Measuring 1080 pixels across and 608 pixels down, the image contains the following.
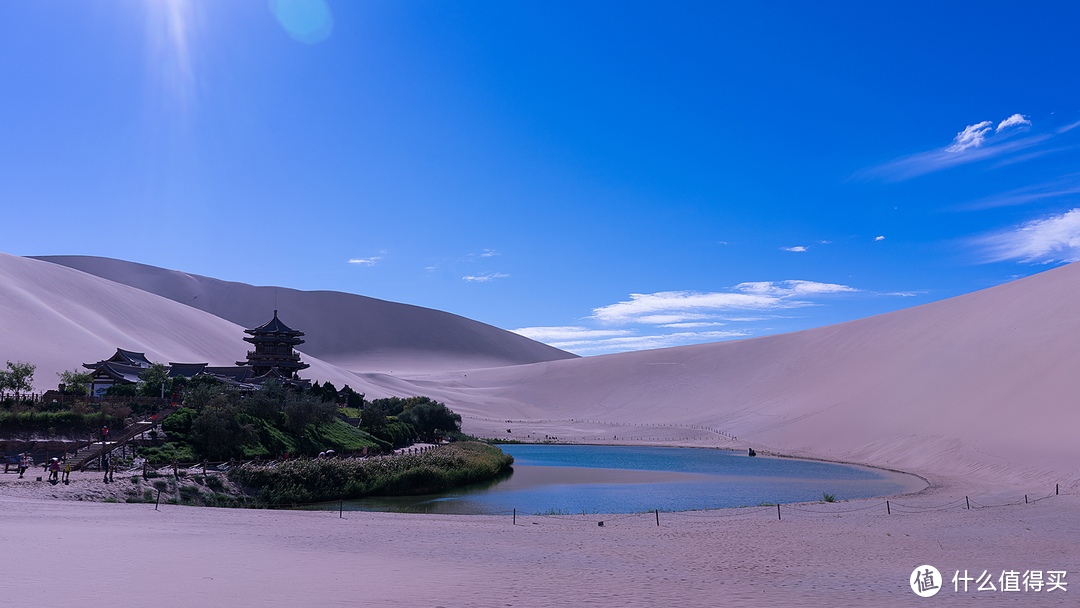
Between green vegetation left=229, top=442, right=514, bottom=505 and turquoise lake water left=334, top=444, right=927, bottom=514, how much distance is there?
3.11ft

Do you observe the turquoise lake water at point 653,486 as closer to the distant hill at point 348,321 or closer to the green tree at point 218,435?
the green tree at point 218,435

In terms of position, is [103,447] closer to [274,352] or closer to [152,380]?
[152,380]

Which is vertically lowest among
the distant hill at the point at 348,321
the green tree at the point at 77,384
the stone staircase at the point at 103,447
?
the stone staircase at the point at 103,447

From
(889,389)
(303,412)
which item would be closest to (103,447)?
(303,412)

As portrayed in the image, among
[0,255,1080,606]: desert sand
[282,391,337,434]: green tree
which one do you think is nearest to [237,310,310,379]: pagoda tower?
[0,255,1080,606]: desert sand

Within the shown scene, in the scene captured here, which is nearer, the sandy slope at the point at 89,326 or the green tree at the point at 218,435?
the green tree at the point at 218,435

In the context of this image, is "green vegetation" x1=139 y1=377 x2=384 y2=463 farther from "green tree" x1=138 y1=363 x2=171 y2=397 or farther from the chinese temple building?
the chinese temple building

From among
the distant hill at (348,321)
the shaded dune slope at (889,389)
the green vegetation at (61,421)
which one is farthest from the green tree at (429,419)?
the distant hill at (348,321)

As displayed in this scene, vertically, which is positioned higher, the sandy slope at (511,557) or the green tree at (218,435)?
the green tree at (218,435)

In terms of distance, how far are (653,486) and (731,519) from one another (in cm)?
1177

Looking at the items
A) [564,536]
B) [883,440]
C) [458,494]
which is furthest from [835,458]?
[564,536]

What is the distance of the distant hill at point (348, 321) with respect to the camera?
166 m

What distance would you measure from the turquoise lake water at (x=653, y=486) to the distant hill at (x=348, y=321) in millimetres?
114691

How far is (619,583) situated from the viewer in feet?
37.1
